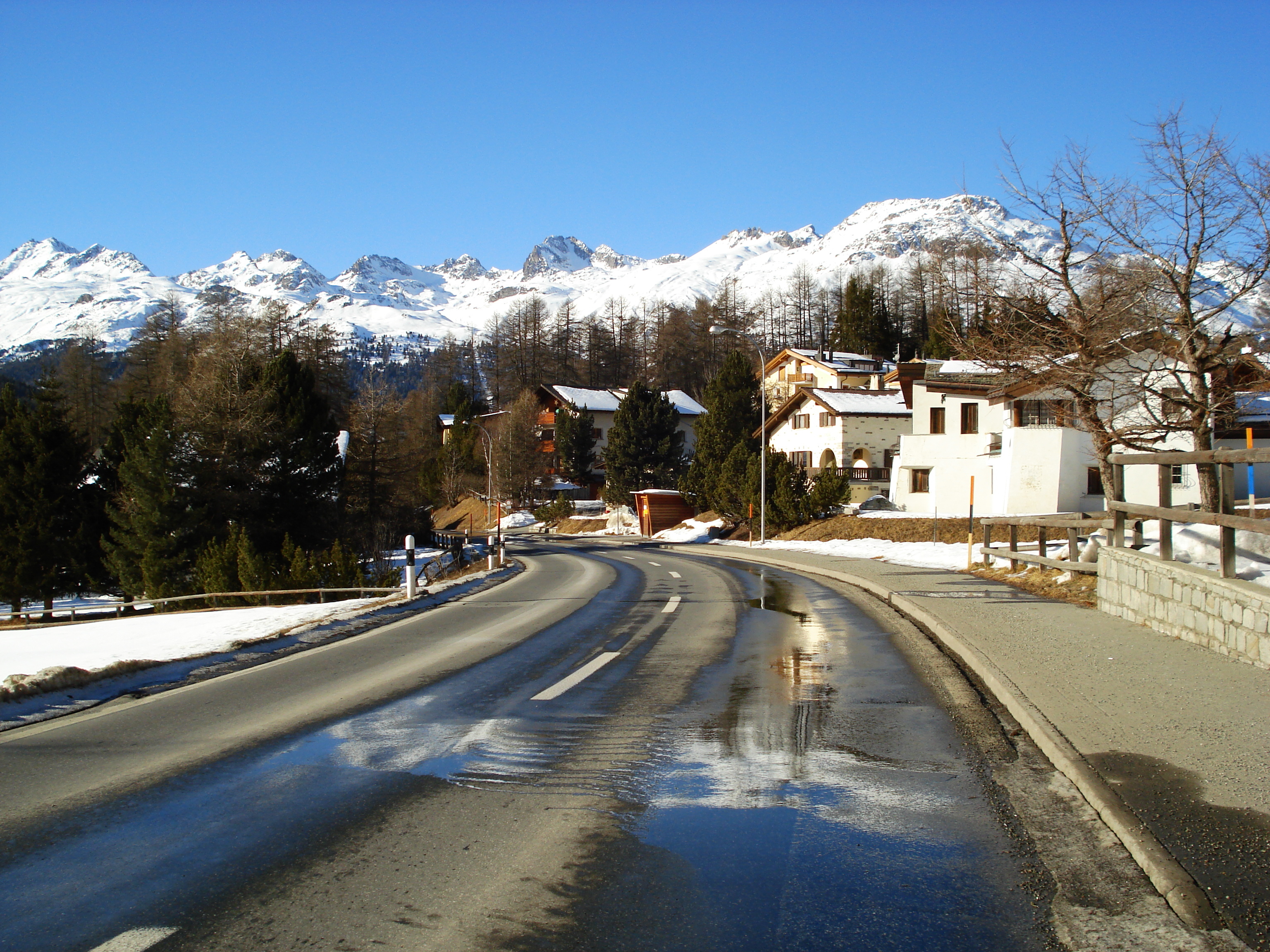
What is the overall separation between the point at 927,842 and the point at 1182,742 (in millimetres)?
2528

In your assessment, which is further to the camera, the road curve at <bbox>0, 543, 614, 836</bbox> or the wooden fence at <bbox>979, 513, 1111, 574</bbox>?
the wooden fence at <bbox>979, 513, 1111, 574</bbox>

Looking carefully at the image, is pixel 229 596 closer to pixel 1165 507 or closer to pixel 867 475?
pixel 1165 507

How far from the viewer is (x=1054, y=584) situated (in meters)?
15.7

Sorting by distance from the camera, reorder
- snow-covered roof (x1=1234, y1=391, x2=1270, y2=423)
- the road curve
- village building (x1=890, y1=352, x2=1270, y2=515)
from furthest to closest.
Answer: snow-covered roof (x1=1234, y1=391, x2=1270, y2=423), village building (x1=890, y1=352, x2=1270, y2=515), the road curve

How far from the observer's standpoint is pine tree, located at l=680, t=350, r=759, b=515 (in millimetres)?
55438

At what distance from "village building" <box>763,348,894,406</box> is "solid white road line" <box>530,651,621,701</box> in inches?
2222

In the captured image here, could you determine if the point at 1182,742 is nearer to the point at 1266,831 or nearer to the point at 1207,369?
the point at 1266,831

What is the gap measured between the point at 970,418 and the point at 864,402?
15208mm

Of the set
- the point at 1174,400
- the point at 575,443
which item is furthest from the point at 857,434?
the point at 1174,400

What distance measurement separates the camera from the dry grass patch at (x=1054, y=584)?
14047 millimetres

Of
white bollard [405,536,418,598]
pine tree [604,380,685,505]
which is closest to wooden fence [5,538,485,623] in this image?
white bollard [405,536,418,598]

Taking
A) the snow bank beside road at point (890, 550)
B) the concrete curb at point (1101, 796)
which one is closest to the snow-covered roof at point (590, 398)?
the snow bank beside road at point (890, 550)

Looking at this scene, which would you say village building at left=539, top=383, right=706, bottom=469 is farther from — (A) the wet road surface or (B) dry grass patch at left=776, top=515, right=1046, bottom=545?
(A) the wet road surface

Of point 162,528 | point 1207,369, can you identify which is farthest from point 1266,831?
point 162,528
